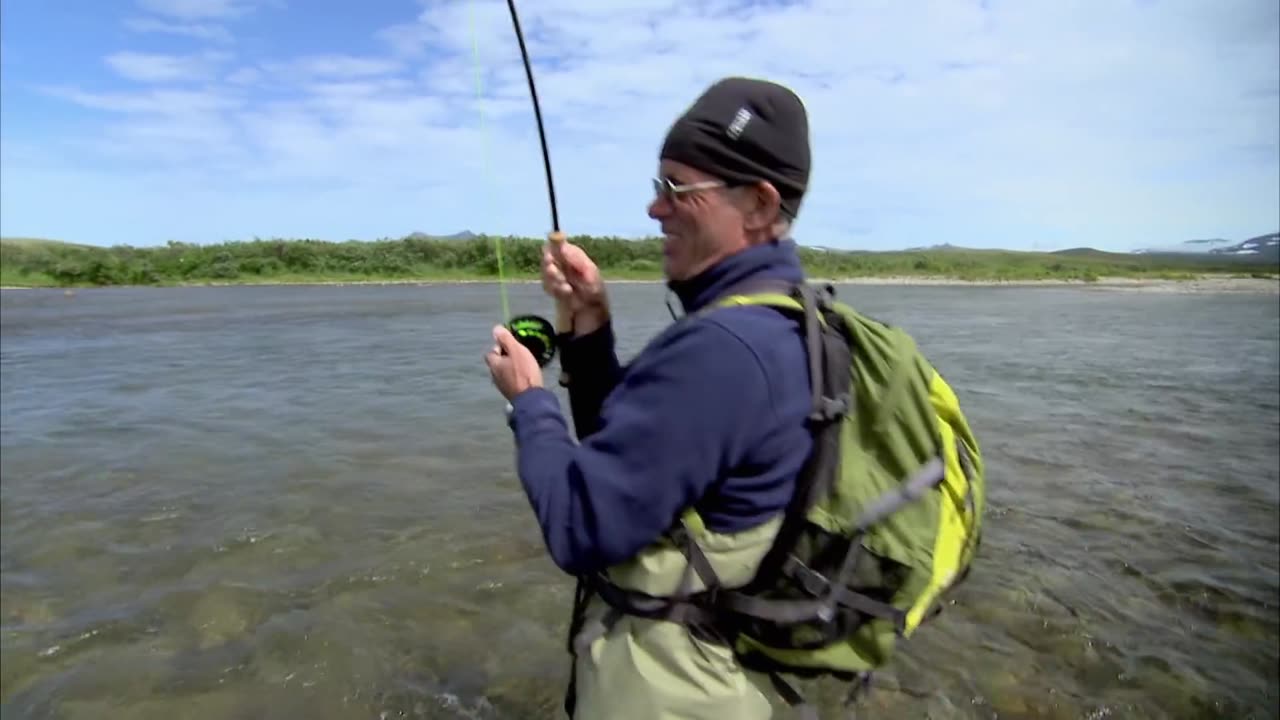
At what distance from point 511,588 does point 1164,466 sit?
897 centimetres

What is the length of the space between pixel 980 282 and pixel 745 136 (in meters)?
85.8

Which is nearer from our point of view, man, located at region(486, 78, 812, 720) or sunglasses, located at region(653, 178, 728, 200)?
man, located at region(486, 78, 812, 720)

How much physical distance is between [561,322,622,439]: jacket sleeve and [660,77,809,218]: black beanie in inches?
35.1

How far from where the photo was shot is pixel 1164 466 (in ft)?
36.2

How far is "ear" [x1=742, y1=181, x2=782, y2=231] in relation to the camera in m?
2.31

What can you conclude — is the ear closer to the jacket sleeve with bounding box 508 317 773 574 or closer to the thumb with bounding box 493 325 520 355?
the jacket sleeve with bounding box 508 317 773 574

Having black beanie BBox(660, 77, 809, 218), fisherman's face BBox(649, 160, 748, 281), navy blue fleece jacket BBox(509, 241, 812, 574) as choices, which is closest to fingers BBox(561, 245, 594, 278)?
fisherman's face BBox(649, 160, 748, 281)

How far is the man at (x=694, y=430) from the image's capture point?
6.62 feet

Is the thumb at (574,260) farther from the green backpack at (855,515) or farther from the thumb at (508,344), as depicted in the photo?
the green backpack at (855,515)

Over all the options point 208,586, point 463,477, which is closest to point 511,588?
point 208,586

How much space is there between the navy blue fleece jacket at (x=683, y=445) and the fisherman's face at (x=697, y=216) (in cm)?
29

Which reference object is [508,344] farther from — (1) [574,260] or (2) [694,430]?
(2) [694,430]

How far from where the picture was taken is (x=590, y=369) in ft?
9.99

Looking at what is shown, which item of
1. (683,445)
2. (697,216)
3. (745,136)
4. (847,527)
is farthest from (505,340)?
(847,527)
